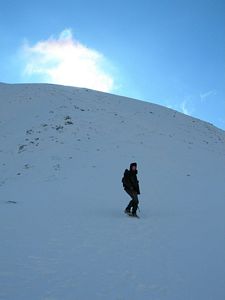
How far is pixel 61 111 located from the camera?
32906 mm

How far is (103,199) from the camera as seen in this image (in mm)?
17609

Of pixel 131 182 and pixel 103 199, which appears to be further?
pixel 103 199

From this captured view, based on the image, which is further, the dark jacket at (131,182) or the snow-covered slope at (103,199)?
the dark jacket at (131,182)

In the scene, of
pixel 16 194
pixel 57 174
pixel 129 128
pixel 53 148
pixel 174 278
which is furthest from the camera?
pixel 129 128

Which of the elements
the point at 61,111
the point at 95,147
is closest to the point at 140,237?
the point at 95,147

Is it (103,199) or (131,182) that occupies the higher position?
(131,182)

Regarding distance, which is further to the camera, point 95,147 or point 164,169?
point 95,147

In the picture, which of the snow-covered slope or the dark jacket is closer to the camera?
the snow-covered slope

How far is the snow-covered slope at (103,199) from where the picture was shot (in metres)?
6.79

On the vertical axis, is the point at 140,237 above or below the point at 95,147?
below

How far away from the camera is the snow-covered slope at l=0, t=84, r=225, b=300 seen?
6.79 meters

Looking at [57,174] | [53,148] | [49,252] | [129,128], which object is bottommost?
[49,252]

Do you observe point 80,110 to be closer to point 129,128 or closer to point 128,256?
point 129,128

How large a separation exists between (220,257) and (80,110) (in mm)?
26453
